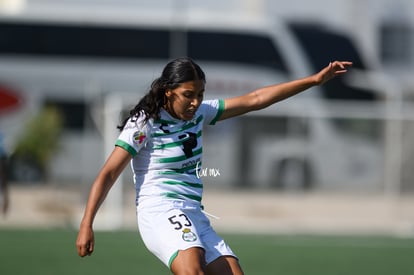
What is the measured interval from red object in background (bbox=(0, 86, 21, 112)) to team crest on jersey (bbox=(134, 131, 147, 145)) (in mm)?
18961

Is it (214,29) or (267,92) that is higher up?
(214,29)

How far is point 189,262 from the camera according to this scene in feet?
18.7

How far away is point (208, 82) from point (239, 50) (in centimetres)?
133

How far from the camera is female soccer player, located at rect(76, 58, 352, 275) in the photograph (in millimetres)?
5895

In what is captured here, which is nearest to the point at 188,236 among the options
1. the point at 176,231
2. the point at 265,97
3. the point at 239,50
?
the point at 176,231

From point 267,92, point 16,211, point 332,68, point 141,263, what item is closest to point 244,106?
point 267,92

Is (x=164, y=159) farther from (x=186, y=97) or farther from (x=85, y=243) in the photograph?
(x=85, y=243)

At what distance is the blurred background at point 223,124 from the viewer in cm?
1912

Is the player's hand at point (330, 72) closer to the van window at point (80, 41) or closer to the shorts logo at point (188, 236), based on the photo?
the shorts logo at point (188, 236)

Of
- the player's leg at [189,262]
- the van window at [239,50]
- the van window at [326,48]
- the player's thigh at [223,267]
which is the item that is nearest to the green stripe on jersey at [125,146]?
the player's leg at [189,262]

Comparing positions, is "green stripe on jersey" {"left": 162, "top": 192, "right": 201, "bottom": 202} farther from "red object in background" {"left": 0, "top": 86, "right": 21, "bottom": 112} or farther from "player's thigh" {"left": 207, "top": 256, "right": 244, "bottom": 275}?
"red object in background" {"left": 0, "top": 86, "right": 21, "bottom": 112}

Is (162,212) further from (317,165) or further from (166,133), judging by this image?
(317,165)

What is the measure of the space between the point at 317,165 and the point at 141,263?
9043 millimetres

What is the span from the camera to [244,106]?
652cm
